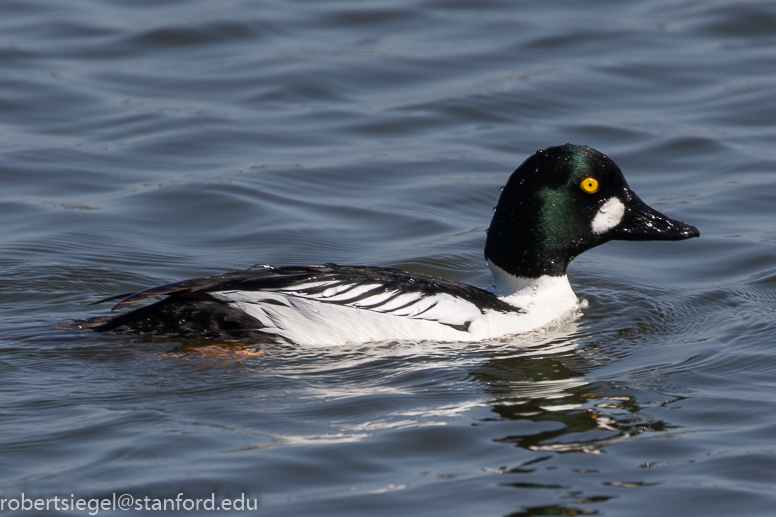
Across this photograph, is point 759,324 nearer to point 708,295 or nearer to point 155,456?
point 708,295

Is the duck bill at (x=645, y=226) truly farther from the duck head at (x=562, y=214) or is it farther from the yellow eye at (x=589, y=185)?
the yellow eye at (x=589, y=185)

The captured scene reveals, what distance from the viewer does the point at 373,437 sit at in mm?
5492

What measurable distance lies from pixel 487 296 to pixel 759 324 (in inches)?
74.2

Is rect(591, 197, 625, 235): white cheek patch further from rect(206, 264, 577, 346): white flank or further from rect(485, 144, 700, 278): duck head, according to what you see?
rect(206, 264, 577, 346): white flank

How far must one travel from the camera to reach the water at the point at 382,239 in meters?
5.18

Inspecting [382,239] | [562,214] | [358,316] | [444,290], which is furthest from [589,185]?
[382,239]

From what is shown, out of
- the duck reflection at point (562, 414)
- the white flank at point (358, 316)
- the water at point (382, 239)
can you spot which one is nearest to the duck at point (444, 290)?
the white flank at point (358, 316)

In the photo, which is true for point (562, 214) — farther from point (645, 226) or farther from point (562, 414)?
point (562, 414)

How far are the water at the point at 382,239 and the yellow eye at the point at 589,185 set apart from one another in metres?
0.93

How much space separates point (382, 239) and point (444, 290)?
8.50 feet

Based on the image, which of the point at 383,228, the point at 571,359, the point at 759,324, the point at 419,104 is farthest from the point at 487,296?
the point at 419,104

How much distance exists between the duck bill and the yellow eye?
306 mm

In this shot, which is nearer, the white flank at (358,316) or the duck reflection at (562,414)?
the duck reflection at (562,414)

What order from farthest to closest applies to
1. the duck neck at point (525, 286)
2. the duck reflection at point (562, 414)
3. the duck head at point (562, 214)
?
the duck neck at point (525, 286), the duck head at point (562, 214), the duck reflection at point (562, 414)
